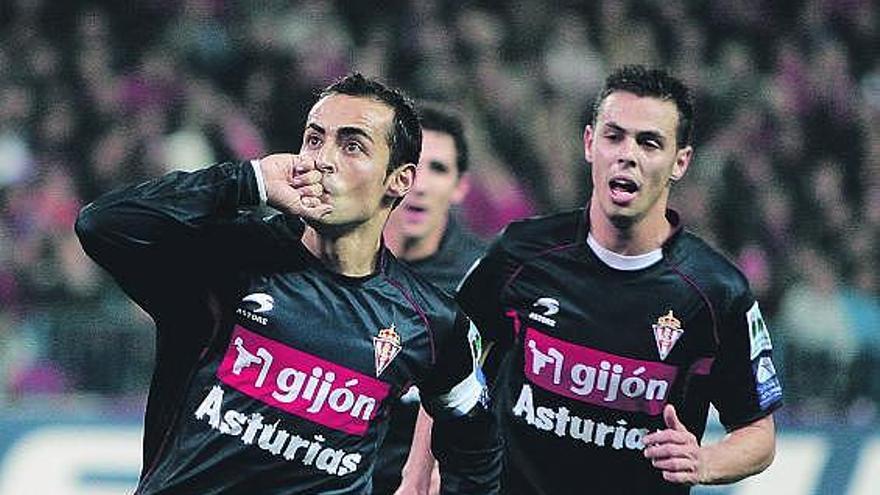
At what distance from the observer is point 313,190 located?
4.89 meters

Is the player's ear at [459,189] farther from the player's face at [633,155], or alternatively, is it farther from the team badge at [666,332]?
the team badge at [666,332]

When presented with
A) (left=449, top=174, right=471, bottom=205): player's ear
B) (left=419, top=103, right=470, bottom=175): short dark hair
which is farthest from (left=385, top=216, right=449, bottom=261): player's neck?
(left=419, top=103, right=470, bottom=175): short dark hair

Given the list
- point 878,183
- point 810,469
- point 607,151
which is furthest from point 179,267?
point 878,183

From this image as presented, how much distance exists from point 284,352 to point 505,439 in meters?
1.30

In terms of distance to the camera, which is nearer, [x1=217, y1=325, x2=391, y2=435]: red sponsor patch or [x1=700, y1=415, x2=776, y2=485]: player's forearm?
[x1=217, y1=325, x2=391, y2=435]: red sponsor patch

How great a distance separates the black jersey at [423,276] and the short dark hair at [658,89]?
994mm

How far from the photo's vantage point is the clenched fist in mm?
4801

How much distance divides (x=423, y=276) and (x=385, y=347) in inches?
61.6

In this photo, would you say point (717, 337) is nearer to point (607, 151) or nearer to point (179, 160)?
point (607, 151)

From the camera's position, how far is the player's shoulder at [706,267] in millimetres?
A: 5887

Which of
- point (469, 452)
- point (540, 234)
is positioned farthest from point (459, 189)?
point (469, 452)

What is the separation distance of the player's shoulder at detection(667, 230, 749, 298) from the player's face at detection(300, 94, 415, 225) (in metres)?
1.25

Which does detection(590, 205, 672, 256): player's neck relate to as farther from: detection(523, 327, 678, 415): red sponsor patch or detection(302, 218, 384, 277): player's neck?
detection(302, 218, 384, 277): player's neck

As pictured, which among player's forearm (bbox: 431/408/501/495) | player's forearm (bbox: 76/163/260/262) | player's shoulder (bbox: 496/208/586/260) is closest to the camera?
player's forearm (bbox: 76/163/260/262)
